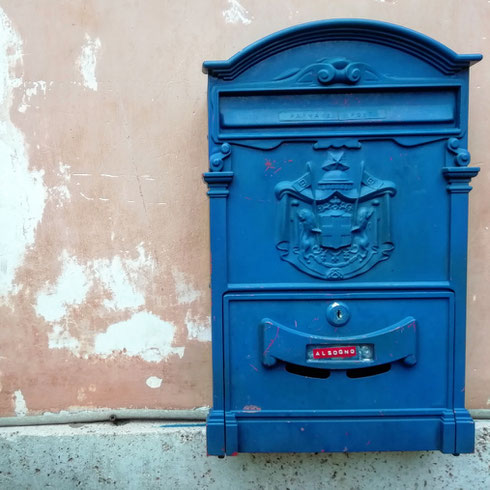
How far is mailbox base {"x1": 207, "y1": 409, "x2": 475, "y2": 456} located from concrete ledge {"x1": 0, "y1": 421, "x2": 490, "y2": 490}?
47cm

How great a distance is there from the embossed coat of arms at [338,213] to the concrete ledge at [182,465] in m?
1.12

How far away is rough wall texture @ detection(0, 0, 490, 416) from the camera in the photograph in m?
2.22

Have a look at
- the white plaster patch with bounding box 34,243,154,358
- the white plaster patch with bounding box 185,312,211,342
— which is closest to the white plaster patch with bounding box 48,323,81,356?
the white plaster patch with bounding box 34,243,154,358

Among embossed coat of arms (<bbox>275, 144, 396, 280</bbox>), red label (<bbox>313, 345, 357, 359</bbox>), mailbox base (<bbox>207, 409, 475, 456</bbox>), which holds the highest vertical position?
embossed coat of arms (<bbox>275, 144, 396, 280</bbox>)

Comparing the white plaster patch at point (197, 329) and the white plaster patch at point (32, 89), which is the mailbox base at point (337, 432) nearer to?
the white plaster patch at point (197, 329)

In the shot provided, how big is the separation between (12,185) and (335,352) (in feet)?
5.84

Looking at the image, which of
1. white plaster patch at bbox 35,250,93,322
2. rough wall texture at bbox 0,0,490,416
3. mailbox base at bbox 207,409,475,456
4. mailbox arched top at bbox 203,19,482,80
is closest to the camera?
mailbox arched top at bbox 203,19,482,80

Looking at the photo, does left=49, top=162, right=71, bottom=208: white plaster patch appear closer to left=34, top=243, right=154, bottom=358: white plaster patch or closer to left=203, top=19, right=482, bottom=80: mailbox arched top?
left=34, top=243, right=154, bottom=358: white plaster patch

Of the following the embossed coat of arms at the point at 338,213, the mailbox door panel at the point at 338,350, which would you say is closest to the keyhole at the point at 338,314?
the mailbox door panel at the point at 338,350

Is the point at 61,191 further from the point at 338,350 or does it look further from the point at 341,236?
the point at 338,350

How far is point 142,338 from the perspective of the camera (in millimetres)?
2340

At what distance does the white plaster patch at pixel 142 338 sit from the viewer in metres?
2.33

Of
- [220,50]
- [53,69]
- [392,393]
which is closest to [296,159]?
[220,50]

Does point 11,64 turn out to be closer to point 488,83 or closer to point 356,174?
point 356,174
